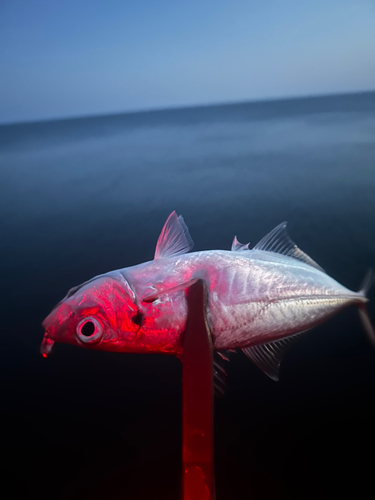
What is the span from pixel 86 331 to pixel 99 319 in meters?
0.03

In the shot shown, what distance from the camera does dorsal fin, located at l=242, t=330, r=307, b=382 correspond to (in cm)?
61

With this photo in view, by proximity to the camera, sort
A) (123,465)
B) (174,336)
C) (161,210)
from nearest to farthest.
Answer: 1. (174,336)
2. (123,465)
3. (161,210)

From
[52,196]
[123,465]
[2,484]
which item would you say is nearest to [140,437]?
[123,465]

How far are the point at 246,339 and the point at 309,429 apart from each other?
11.6 inches

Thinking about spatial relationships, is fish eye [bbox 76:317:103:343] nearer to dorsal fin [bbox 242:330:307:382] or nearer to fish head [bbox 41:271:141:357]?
fish head [bbox 41:271:141:357]

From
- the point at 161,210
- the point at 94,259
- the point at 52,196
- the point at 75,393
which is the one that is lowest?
the point at 75,393

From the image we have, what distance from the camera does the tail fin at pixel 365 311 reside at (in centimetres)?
67

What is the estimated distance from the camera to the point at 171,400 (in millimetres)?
712

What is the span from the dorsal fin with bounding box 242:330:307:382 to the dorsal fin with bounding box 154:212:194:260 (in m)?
0.26

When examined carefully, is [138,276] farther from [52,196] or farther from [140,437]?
[52,196]

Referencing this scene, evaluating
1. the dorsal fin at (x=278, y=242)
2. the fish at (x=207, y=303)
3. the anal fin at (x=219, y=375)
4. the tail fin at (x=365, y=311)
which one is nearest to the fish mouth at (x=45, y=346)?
the fish at (x=207, y=303)

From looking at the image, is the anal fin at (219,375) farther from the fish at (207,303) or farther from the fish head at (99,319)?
the fish head at (99,319)

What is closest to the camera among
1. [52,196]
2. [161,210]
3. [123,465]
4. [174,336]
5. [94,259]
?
[174,336]

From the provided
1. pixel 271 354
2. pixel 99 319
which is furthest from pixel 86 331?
pixel 271 354
